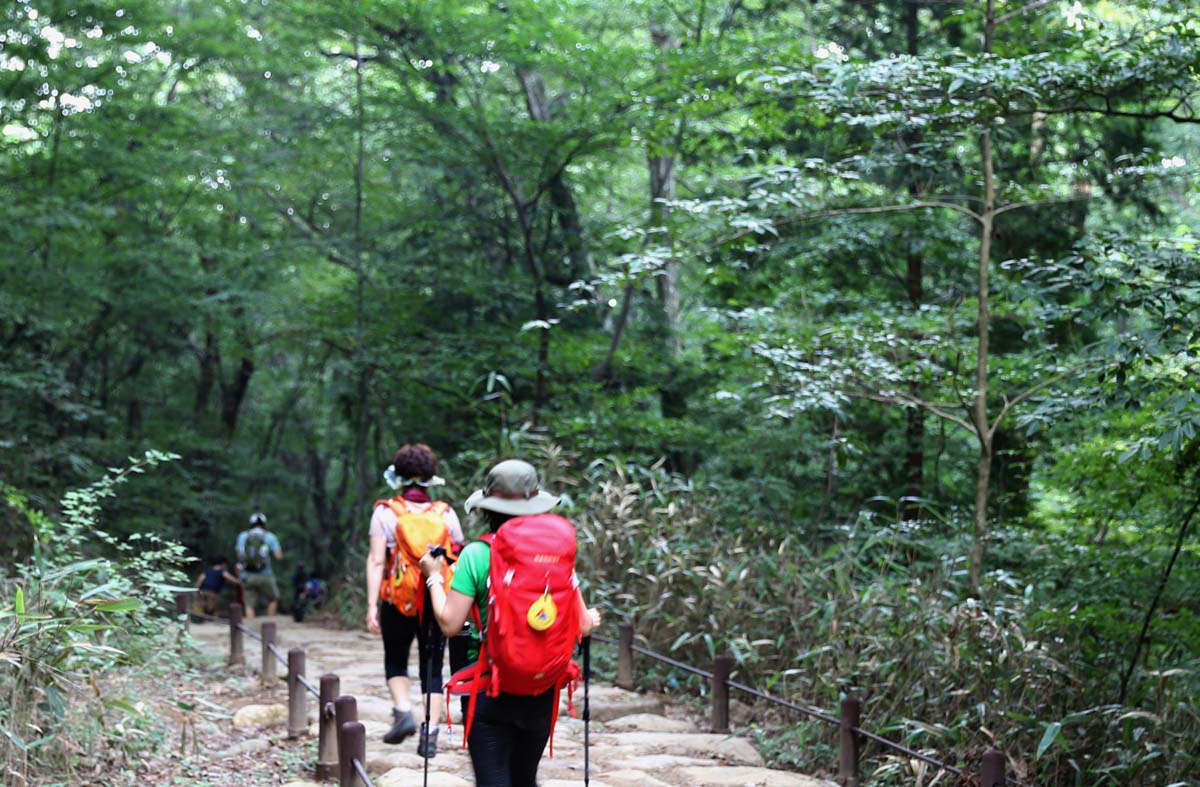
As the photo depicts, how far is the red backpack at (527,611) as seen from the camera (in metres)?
3.23

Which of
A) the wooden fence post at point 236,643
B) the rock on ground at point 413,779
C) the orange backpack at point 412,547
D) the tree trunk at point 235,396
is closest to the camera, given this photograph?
the rock on ground at point 413,779

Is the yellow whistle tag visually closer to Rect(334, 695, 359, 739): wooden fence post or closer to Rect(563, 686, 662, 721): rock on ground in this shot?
Rect(334, 695, 359, 739): wooden fence post

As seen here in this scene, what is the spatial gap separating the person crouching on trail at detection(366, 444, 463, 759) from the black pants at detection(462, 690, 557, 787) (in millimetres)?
1568

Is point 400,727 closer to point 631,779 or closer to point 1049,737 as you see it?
point 631,779

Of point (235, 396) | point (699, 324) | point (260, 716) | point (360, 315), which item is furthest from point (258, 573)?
point (260, 716)

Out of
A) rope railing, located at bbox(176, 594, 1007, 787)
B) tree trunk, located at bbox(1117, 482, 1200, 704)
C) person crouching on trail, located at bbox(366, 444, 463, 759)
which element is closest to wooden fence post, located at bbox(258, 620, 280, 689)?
rope railing, located at bbox(176, 594, 1007, 787)

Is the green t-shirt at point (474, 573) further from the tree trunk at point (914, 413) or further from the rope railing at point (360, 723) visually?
the tree trunk at point (914, 413)

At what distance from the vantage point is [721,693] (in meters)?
6.64

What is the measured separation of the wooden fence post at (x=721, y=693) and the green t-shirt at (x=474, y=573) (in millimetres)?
3497

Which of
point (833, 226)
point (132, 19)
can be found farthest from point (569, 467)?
point (132, 19)

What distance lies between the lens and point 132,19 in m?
12.5

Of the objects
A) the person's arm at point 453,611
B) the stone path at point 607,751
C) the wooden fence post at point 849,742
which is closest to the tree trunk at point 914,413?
the stone path at point 607,751

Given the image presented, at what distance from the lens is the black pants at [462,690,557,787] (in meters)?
3.33

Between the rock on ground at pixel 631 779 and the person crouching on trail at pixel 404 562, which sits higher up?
the person crouching on trail at pixel 404 562
